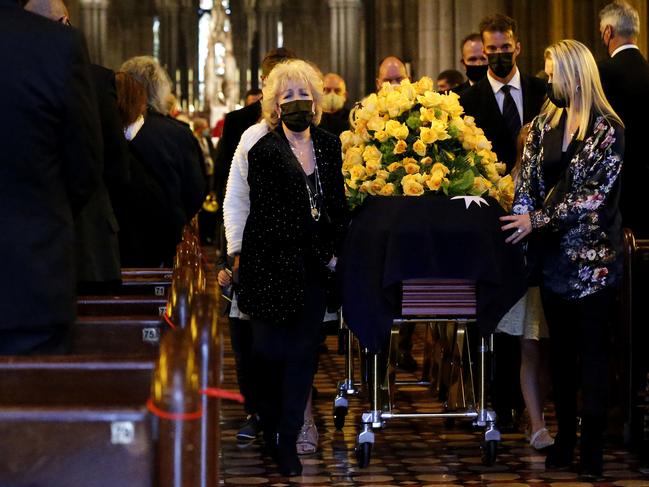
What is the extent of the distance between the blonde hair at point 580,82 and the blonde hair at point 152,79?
101 inches

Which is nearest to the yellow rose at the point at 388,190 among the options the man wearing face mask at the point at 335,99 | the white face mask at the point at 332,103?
the man wearing face mask at the point at 335,99

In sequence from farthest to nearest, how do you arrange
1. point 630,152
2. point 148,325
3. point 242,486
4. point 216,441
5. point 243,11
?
point 243,11 < point 630,152 < point 242,486 < point 148,325 < point 216,441

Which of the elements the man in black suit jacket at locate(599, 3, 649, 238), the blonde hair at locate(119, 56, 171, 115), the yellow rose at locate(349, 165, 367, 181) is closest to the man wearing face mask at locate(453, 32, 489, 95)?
the man in black suit jacket at locate(599, 3, 649, 238)

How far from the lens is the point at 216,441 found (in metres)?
2.47

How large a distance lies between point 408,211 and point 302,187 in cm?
50

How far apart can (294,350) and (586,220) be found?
1405mm

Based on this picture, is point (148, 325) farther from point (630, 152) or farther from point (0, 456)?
point (630, 152)

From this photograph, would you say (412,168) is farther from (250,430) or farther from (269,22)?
(269,22)

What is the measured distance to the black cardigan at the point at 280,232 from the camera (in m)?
6.22

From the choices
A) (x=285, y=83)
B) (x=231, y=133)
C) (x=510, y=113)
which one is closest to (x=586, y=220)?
(x=285, y=83)

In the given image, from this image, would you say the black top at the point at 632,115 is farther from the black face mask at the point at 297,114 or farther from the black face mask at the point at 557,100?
the black face mask at the point at 297,114

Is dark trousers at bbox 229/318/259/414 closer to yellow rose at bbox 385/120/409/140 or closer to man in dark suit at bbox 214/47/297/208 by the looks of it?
yellow rose at bbox 385/120/409/140

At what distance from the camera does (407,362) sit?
10.0 meters

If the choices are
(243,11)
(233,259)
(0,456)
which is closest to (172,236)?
(233,259)
